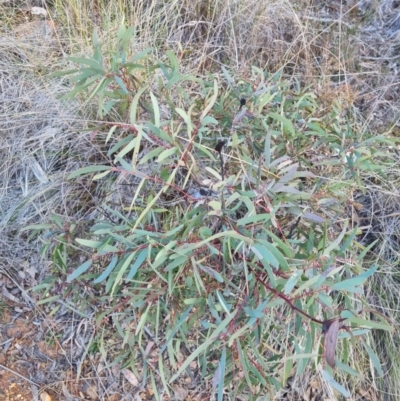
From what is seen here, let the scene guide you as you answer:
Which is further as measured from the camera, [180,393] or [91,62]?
[180,393]

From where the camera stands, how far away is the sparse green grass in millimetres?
909

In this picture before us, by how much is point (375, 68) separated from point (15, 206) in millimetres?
1350

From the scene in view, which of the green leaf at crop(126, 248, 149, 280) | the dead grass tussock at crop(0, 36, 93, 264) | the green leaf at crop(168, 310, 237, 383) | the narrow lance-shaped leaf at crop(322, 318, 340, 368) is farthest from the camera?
the dead grass tussock at crop(0, 36, 93, 264)

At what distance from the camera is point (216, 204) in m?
0.85

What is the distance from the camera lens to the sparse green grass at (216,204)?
35.8 inches

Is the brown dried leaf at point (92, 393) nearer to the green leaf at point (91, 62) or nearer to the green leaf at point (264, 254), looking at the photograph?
the green leaf at point (264, 254)

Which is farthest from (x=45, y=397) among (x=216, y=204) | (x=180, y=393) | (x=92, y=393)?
(x=216, y=204)

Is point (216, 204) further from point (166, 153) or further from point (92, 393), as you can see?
point (92, 393)

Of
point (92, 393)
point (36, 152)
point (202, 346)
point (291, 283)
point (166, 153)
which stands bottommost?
point (92, 393)

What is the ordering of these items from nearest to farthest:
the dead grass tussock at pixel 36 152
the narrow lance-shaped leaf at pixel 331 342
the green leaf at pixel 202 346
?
the narrow lance-shaped leaf at pixel 331 342
the green leaf at pixel 202 346
the dead grass tussock at pixel 36 152

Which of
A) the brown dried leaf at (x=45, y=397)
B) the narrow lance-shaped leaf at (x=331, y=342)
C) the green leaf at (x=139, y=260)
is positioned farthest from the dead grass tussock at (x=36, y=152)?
the narrow lance-shaped leaf at (x=331, y=342)

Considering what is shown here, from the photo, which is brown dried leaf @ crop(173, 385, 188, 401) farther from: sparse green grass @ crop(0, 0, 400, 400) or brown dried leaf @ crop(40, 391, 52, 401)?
brown dried leaf @ crop(40, 391, 52, 401)

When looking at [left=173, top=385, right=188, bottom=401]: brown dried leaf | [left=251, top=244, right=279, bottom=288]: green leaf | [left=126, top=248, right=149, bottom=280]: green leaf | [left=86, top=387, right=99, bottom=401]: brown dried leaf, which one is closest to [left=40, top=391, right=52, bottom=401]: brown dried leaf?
[left=86, top=387, right=99, bottom=401]: brown dried leaf

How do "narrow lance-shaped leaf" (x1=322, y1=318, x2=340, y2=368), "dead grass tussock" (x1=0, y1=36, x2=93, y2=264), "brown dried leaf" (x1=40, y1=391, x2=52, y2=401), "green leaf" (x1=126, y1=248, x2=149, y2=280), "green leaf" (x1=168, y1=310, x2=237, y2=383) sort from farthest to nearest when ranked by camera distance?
"dead grass tussock" (x1=0, y1=36, x2=93, y2=264), "brown dried leaf" (x1=40, y1=391, x2=52, y2=401), "green leaf" (x1=126, y1=248, x2=149, y2=280), "green leaf" (x1=168, y1=310, x2=237, y2=383), "narrow lance-shaped leaf" (x1=322, y1=318, x2=340, y2=368)
